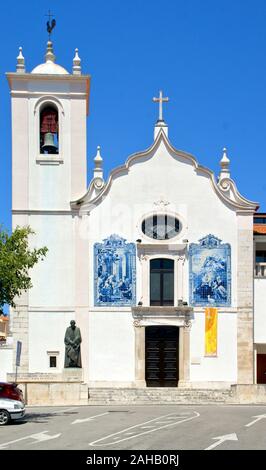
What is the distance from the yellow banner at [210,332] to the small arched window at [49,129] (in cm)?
1096

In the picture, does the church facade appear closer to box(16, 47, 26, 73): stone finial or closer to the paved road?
box(16, 47, 26, 73): stone finial

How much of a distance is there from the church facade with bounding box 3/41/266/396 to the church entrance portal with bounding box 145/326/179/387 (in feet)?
0.16

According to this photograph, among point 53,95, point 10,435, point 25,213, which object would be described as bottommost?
point 10,435

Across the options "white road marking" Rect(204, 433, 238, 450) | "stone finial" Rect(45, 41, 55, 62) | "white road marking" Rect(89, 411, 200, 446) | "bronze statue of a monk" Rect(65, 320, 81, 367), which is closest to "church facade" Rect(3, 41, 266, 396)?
"bronze statue of a monk" Rect(65, 320, 81, 367)

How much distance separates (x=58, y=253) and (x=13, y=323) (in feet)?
13.0

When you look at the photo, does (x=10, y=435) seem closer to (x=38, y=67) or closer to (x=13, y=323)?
(x=13, y=323)

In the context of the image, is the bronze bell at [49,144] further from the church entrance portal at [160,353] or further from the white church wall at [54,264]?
the church entrance portal at [160,353]

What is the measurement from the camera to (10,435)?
26453 mm

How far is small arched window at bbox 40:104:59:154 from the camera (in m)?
47.9

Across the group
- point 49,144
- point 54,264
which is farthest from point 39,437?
point 49,144

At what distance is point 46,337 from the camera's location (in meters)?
46.4

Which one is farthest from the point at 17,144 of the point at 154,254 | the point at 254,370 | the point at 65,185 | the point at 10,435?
the point at 10,435

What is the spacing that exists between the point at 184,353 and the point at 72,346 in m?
5.57

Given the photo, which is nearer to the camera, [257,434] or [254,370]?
[257,434]
